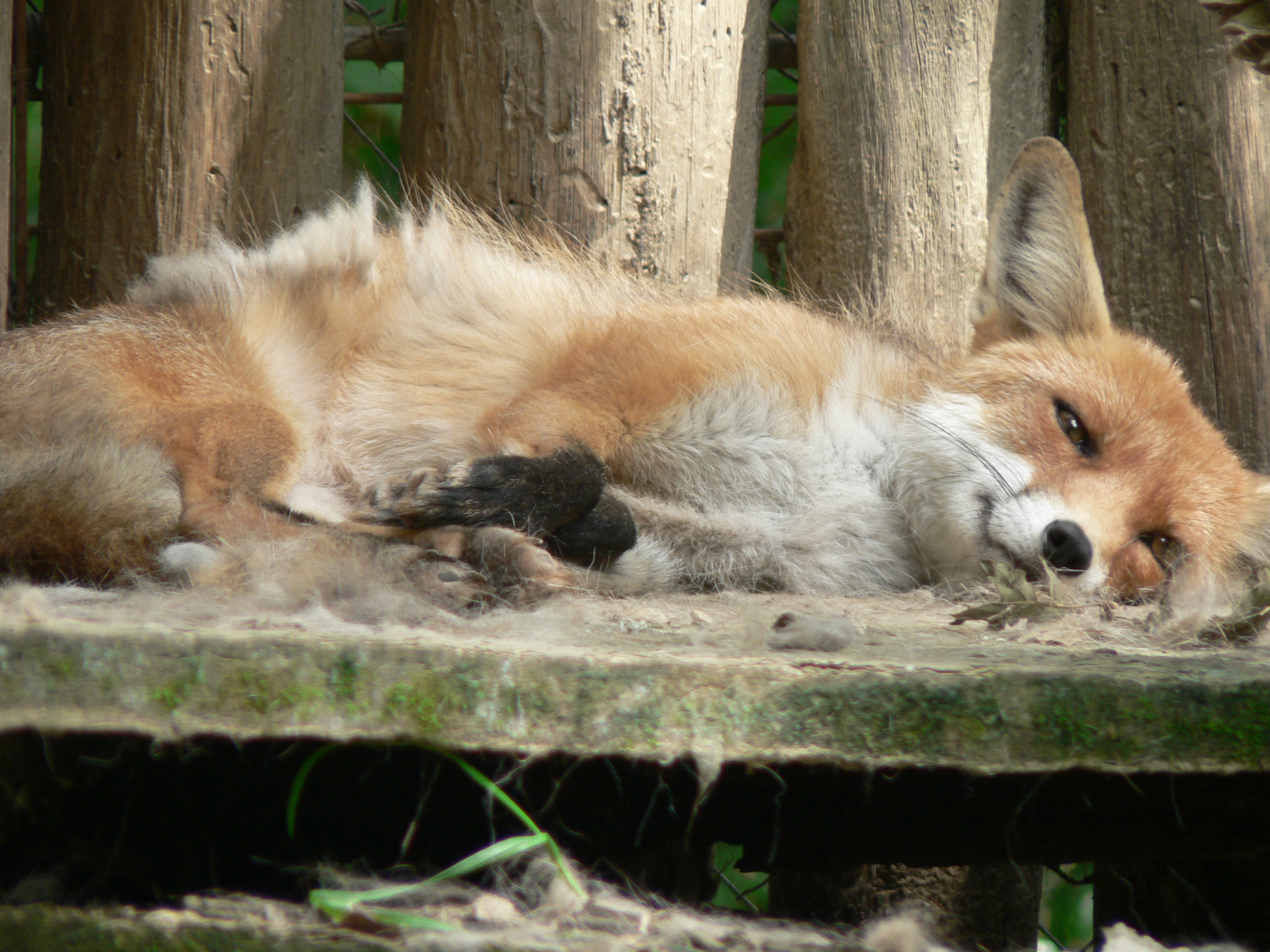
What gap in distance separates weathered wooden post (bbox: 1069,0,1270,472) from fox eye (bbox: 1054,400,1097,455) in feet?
2.94

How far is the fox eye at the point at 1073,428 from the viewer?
8.40 ft

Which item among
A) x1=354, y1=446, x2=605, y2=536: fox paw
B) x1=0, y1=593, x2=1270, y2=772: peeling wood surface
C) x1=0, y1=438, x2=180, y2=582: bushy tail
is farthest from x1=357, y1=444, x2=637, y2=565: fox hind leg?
x1=0, y1=593, x2=1270, y2=772: peeling wood surface

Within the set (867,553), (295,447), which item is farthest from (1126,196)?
(295,447)

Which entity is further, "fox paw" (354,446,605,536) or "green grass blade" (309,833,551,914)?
"fox paw" (354,446,605,536)

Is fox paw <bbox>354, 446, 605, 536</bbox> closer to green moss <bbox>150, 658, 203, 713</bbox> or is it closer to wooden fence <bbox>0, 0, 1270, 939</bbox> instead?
green moss <bbox>150, 658, 203, 713</bbox>

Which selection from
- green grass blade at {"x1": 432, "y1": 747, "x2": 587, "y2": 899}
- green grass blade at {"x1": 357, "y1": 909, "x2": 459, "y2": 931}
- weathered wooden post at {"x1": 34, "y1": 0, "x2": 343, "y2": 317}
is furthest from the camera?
weathered wooden post at {"x1": 34, "y1": 0, "x2": 343, "y2": 317}

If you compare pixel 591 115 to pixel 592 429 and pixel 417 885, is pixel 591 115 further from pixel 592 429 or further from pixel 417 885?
pixel 417 885

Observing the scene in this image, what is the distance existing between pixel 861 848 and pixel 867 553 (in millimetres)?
1022

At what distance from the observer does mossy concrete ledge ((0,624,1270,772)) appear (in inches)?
49.6

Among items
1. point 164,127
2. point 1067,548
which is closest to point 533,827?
point 1067,548

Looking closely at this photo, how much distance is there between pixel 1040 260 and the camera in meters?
2.84

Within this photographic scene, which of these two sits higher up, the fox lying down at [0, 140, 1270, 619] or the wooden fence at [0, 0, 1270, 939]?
the wooden fence at [0, 0, 1270, 939]

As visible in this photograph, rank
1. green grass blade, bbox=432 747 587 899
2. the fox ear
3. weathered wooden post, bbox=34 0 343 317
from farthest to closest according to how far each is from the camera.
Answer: weathered wooden post, bbox=34 0 343 317 → the fox ear → green grass blade, bbox=432 747 587 899

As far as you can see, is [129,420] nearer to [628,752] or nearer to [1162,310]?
[628,752]
